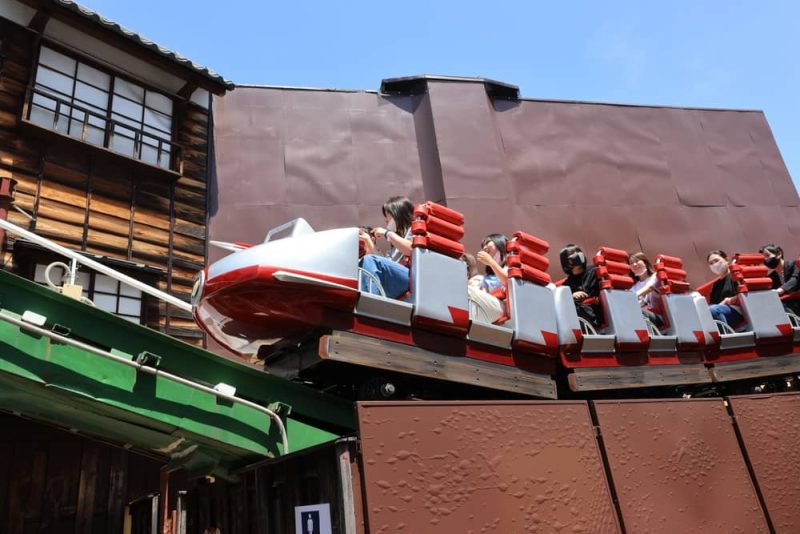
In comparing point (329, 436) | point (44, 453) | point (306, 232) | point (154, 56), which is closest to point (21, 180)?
point (154, 56)

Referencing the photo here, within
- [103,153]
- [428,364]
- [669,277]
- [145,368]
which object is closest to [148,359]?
[145,368]

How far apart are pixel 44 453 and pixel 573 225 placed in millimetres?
7740

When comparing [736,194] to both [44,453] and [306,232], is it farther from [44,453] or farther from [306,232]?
[44,453]

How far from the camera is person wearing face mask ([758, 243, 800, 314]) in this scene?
6004 millimetres

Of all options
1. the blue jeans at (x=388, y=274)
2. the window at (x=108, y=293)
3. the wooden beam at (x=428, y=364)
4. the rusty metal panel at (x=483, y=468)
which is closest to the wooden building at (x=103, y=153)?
the window at (x=108, y=293)

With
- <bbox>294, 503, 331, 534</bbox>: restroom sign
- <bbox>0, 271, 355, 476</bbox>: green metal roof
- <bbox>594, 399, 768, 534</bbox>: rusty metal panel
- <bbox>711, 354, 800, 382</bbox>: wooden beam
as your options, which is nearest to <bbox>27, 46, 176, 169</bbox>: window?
<bbox>0, 271, 355, 476</bbox>: green metal roof

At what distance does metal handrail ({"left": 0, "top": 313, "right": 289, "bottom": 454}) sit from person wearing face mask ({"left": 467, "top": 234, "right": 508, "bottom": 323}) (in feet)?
5.13

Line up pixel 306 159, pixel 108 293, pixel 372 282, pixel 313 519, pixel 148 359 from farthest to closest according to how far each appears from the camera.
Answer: pixel 306 159 → pixel 108 293 → pixel 372 282 → pixel 148 359 → pixel 313 519

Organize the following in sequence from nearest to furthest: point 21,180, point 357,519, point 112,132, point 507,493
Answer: point 357,519, point 507,493, point 21,180, point 112,132

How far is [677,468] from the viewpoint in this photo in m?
3.24

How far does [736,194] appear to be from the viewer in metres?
10.4

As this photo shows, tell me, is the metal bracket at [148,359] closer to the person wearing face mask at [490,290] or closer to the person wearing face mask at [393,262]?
the person wearing face mask at [393,262]

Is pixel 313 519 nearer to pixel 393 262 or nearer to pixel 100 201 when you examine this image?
pixel 393 262

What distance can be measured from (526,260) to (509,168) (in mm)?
5492
